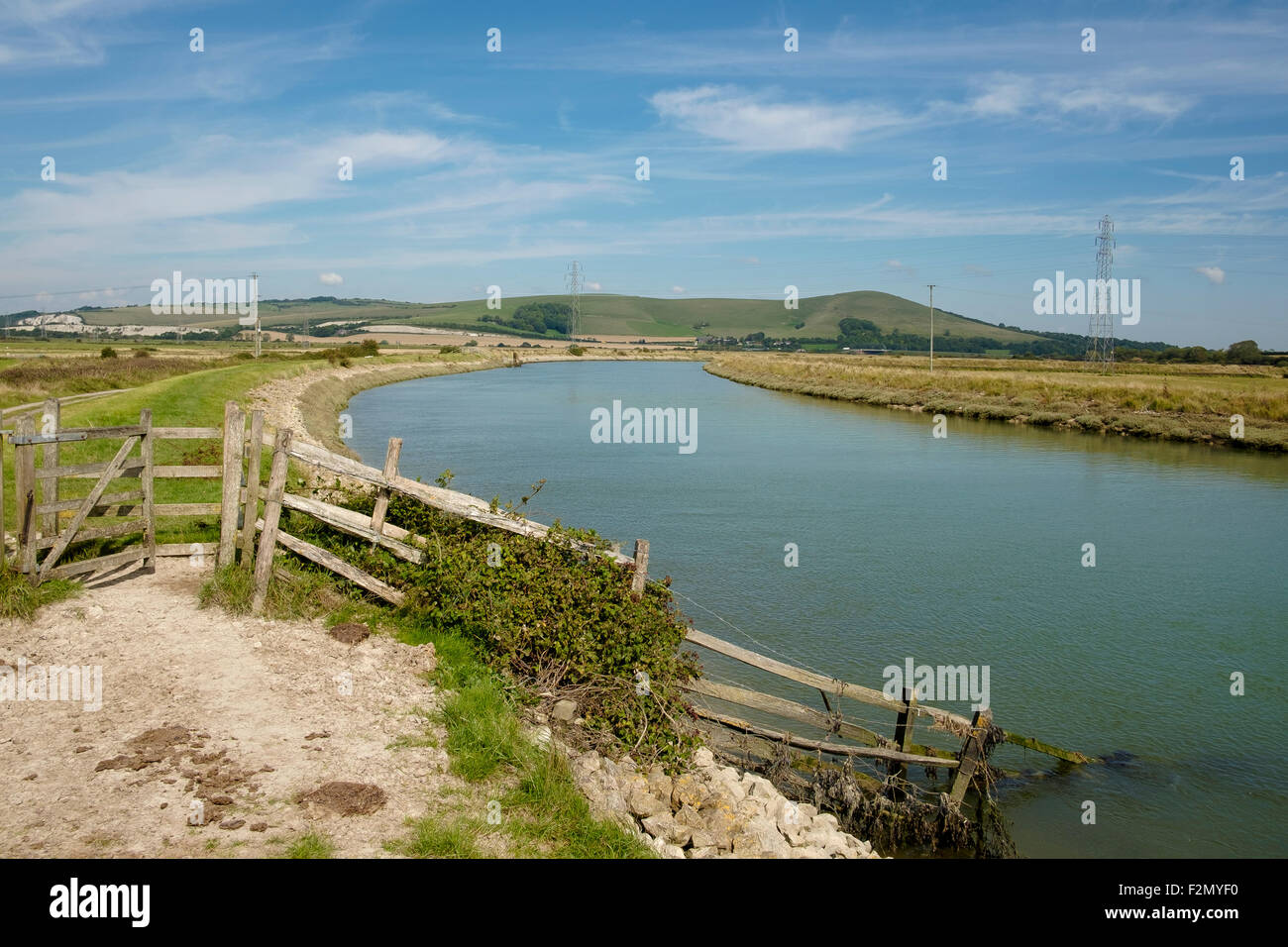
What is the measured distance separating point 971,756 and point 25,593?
1021 centimetres

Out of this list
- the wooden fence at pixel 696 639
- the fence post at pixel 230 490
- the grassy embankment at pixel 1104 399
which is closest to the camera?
the wooden fence at pixel 696 639

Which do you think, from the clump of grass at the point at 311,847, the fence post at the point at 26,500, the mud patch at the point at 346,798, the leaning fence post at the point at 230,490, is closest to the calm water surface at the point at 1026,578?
the mud patch at the point at 346,798

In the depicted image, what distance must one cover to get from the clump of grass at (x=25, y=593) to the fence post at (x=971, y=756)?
9902mm

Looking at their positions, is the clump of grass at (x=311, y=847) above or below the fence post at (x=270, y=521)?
below

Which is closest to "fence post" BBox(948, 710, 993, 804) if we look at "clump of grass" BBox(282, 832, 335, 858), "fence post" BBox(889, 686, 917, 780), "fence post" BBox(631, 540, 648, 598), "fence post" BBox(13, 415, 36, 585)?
"fence post" BBox(889, 686, 917, 780)

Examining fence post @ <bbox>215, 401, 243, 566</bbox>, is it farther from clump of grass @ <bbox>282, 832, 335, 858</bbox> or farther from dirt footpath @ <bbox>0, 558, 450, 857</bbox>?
clump of grass @ <bbox>282, 832, 335, 858</bbox>

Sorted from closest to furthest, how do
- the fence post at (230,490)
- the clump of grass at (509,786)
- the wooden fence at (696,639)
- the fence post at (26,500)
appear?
the clump of grass at (509,786), the wooden fence at (696,639), the fence post at (26,500), the fence post at (230,490)

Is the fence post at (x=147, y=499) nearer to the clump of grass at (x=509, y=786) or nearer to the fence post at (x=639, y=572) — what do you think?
the clump of grass at (x=509, y=786)

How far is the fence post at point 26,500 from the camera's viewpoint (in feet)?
33.0

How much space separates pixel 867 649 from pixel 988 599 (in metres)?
3.97

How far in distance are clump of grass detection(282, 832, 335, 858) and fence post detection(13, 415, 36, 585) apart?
248 inches

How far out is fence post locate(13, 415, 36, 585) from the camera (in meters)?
10.1

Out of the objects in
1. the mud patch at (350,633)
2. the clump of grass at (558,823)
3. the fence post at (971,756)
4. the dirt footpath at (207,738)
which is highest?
the mud patch at (350,633)

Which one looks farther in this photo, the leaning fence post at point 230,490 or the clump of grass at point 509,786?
the leaning fence post at point 230,490
